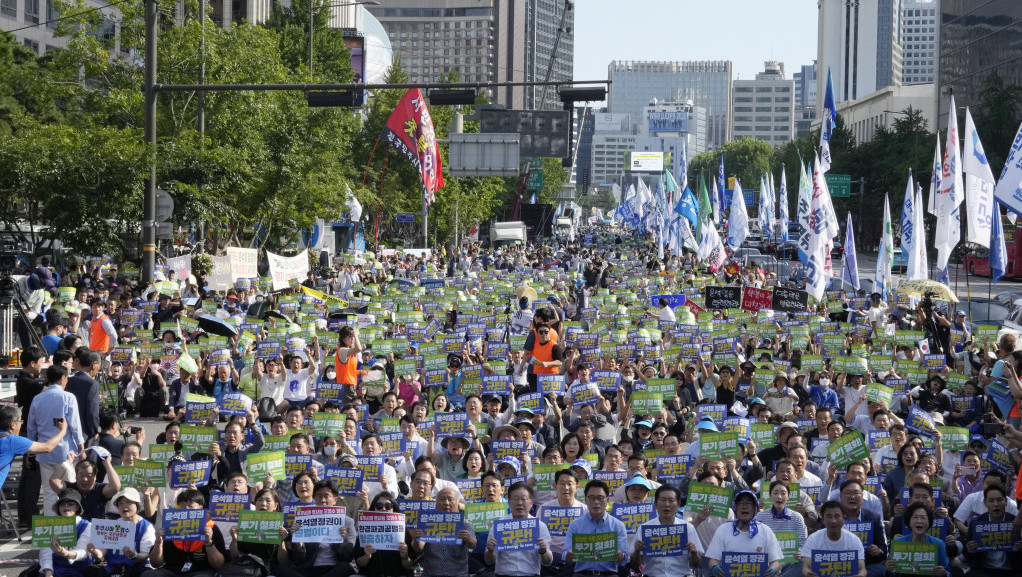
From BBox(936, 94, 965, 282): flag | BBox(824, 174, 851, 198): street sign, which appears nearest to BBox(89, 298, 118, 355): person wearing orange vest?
BBox(936, 94, 965, 282): flag

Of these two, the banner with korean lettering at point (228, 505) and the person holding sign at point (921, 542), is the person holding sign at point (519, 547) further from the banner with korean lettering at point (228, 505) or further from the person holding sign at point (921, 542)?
the person holding sign at point (921, 542)

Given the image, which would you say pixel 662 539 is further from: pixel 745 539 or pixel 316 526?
pixel 316 526

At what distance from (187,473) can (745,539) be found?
4.46 m

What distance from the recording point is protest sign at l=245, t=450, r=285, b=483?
1062 cm

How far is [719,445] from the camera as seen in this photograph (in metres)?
11.6

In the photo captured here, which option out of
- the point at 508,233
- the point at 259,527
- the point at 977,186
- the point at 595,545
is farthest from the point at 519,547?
the point at 508,233

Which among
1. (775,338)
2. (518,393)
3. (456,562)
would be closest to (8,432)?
(456,562)

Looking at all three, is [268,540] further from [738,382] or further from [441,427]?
[738,382]

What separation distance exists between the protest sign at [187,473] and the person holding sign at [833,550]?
4740mm

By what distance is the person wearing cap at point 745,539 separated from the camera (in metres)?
9.25

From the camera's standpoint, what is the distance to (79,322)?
20594 mm

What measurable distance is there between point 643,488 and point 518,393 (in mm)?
6995

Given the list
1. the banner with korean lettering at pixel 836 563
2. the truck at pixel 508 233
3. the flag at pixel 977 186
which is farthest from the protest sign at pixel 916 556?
the truck at pixel 508 233

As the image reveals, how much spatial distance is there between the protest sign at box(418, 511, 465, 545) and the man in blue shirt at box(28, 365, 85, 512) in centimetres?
332
